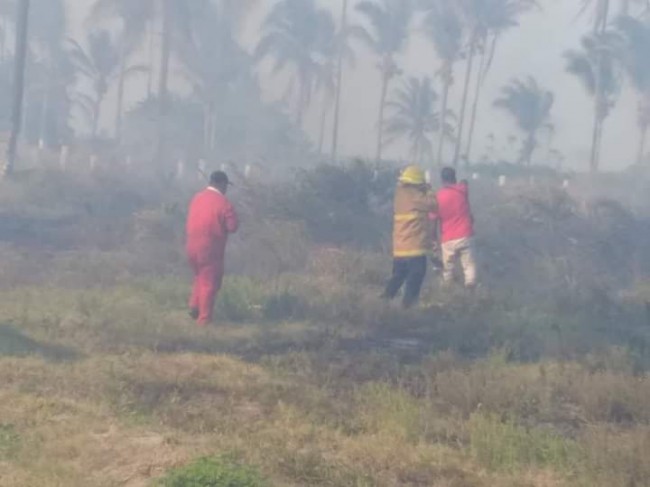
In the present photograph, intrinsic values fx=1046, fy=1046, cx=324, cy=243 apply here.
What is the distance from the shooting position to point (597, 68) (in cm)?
4112

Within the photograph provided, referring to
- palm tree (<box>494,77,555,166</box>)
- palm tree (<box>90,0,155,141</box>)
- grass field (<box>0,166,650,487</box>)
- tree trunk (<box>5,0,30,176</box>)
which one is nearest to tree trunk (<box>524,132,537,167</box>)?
palm tree (<box>494,77,555,166</box>)

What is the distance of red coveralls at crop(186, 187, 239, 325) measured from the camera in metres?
9.54

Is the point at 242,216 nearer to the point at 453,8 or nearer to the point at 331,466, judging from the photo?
the point at 331,466

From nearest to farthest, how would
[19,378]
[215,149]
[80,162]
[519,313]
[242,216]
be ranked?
[19,378], [519,313], [242,216], [80,162], [215,149]

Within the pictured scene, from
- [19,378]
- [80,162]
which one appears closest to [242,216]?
[19,378]

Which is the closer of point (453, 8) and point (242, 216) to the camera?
point (242, 216)

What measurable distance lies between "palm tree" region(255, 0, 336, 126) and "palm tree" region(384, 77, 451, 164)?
18.0 ft

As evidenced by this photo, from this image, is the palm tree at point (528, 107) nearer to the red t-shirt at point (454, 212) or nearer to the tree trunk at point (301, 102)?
the tree trunk at point (301, 102)

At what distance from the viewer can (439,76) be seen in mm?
51750

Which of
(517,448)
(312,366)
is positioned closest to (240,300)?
(312,366)

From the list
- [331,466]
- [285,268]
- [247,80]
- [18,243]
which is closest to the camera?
[331,466]

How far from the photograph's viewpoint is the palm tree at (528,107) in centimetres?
5308

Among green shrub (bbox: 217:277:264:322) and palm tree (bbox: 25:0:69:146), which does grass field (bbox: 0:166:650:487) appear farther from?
palm tree (bbox: 25:0:69:146)

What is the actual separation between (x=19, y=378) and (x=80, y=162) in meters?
24.2
